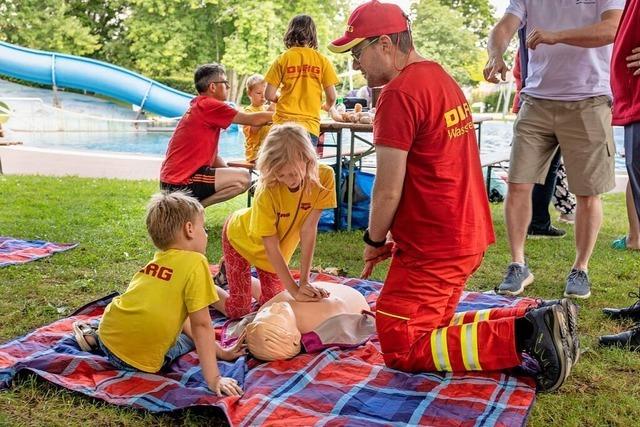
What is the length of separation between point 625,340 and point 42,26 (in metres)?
22.3

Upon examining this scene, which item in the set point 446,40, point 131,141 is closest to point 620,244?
point 131,141

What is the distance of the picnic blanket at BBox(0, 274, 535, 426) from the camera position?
2.22 meters

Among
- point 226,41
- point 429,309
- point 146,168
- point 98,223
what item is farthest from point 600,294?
point 226,41

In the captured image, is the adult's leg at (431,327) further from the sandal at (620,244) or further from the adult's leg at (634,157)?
the sandal at (620,244)

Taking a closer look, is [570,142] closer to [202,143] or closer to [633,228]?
[633,228]

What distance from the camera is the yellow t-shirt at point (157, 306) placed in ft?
7.93

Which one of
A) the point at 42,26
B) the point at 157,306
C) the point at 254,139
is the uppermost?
the point at 42,26

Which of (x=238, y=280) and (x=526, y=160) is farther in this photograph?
(x=526, y=160)

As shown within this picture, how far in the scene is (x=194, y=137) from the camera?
469cm

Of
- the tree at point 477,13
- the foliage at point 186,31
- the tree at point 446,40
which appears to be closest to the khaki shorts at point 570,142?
the foliage at point 186,31

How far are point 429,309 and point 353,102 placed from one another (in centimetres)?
484

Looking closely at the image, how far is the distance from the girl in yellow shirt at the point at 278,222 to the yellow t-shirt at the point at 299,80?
1.90 meters

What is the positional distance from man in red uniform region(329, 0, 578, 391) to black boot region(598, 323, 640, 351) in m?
0.51

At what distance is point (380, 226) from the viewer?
2521mm
